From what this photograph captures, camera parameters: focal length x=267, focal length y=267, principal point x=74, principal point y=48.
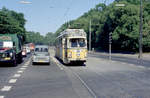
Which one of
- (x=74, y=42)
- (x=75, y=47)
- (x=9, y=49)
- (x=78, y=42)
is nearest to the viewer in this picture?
(x=9, y=49)

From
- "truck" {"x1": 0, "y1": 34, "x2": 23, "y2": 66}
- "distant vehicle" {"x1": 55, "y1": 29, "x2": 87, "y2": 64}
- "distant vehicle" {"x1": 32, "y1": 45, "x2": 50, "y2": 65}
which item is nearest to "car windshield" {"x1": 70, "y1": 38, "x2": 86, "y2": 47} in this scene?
"distant vehicle" {"x1": 55, "y1": 29, "x2": 87, "y2": 64}

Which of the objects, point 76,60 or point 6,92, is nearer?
point 6,92

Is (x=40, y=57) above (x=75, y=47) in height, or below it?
below

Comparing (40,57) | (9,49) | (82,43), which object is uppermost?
(82,43)

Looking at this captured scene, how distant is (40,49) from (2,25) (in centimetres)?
5128

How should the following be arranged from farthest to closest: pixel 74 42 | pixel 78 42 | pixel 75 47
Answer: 1. pixel 78 42
2. pixel 74 42
3. pixel 75 47

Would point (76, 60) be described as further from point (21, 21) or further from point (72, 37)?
point (21, 21)

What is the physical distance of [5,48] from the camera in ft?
72.5

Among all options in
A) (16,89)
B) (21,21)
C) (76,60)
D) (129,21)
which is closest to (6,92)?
(16,89)

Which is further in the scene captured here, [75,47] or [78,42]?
[78,42]

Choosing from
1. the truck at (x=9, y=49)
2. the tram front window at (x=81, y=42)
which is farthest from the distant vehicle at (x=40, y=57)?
the tram front window at (x=81, y=42)

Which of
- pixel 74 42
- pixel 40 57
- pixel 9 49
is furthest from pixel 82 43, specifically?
pixel 9 49

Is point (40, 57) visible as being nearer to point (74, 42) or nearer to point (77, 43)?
point (74, 42)

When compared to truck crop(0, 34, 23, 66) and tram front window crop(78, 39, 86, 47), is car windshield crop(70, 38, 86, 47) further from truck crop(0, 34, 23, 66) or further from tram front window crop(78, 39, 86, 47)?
truck crop(0, 34, 23, 66)
